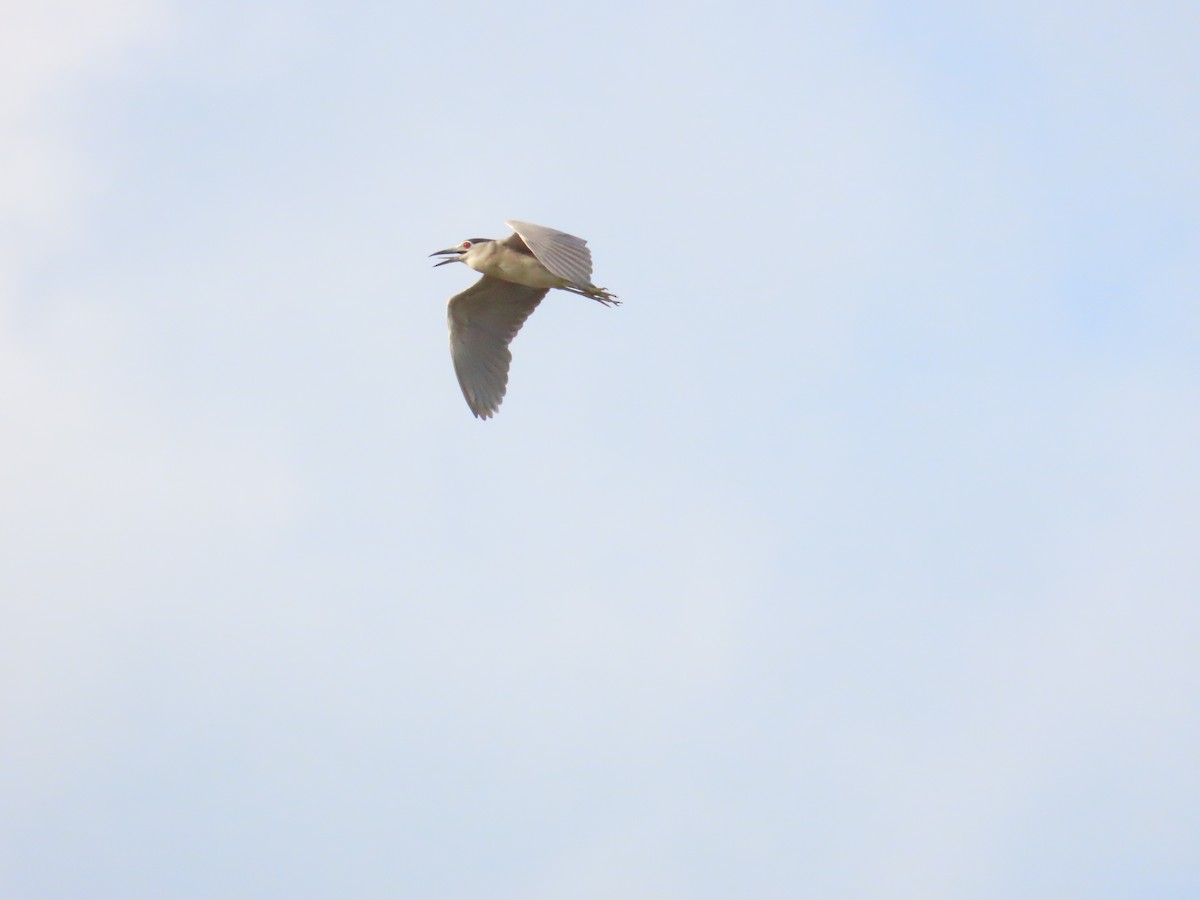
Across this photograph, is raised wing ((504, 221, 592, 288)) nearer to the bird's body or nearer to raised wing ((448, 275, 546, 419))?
the bird's body

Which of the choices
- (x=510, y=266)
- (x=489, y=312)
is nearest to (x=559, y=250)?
(x=510, y=266)

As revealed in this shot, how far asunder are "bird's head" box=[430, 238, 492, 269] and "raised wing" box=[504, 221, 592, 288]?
171cm

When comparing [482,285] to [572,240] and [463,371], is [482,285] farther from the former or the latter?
[572,240]

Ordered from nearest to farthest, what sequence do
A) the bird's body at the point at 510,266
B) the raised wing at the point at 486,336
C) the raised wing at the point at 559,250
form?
the raised wing at the point at 559,250 < the bird's body at the point at 510,266 < the raised wing at the point at 486,336

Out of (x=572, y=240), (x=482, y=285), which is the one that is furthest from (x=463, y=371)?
(x=572, y=240)

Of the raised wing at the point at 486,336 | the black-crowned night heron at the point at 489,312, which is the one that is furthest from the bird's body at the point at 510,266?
the raised wing at the point at 486,336

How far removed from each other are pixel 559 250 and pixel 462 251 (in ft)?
9.15

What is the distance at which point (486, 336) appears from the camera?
17516mm

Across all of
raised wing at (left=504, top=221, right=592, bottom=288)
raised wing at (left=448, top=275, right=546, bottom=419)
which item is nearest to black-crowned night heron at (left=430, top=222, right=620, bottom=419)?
raised wing at (left=448, top=275, right=546, bottom=419)

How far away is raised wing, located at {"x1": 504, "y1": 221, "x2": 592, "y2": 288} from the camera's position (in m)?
14.2

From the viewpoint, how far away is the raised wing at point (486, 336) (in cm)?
1733

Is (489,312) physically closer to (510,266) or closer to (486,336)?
(486,336)

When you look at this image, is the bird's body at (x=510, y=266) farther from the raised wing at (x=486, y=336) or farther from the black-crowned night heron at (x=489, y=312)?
the raised wing at (x=486, y=336)

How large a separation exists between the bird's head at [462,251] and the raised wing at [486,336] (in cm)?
43
